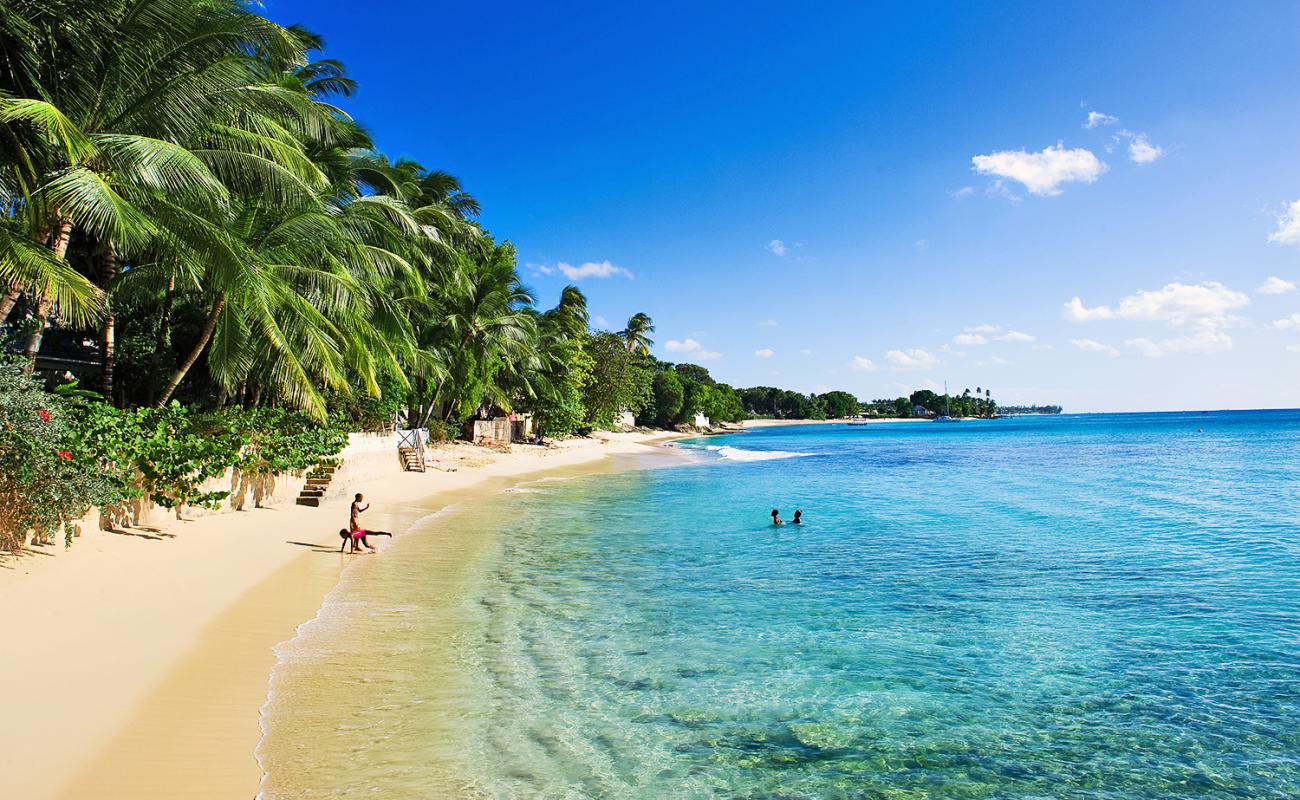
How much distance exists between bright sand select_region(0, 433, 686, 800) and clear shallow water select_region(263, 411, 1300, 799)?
438mm

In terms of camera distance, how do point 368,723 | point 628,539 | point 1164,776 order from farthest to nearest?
point 628,539 < point 368,723 < point 1164,776

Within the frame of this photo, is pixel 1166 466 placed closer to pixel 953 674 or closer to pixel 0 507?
pixel 953 674

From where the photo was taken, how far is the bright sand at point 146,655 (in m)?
4.35

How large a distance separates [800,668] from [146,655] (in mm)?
6224

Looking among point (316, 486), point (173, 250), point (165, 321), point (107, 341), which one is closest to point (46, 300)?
point (173, 250)

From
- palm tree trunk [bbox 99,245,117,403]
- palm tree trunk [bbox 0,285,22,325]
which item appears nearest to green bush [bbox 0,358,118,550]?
palm tree trunk [bbox 0,285,22,325]

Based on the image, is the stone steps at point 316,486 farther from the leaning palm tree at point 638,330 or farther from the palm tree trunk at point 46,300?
the leaning palm tree at point 638,330

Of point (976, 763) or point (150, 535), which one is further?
point (150, 535)

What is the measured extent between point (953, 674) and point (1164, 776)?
2.11 m

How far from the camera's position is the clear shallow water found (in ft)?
16.3

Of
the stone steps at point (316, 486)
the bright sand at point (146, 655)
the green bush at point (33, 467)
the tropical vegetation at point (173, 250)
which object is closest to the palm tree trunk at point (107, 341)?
the tropical vegetation at point (173, 250)

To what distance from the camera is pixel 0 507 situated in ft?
23.5

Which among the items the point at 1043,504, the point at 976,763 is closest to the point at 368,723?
the point at 976,763

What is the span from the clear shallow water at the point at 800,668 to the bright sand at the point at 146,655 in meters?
0.44
